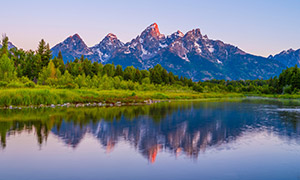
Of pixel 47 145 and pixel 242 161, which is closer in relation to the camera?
pixel 242 161

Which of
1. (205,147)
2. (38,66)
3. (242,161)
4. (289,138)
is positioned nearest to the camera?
(242,161)

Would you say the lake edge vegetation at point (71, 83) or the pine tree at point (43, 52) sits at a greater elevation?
the pine tree at point (43, 52)

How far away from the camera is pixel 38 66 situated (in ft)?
351

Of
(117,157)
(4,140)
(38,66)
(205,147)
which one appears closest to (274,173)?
(205,147)

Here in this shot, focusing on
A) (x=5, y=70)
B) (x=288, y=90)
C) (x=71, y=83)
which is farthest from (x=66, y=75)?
(x=288, y=90)

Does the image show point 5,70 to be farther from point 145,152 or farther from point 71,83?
point 145,152

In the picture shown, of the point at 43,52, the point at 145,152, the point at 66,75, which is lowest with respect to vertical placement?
the point at 145,152

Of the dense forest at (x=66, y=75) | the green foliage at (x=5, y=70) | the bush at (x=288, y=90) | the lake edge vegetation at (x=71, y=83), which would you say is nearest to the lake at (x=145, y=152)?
the lake edge vegetation at (x=71, y=83)

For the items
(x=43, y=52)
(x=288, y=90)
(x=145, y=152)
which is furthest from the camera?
(x=288, y=90)

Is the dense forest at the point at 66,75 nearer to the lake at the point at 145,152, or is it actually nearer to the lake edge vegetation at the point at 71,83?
the lake edge vegetation at the point at 71,83

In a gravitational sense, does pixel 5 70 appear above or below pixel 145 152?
above

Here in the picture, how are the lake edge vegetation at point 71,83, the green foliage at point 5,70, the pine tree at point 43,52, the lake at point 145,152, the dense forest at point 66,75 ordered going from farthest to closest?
the pine tree at point 43,52
the dense forest at point 66,75
the green foliage at point 5,70
the lake edge vegetation at point 71,83
the lake at point 145,152

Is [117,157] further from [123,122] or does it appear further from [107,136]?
[123,122]

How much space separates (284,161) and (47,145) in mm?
17108
